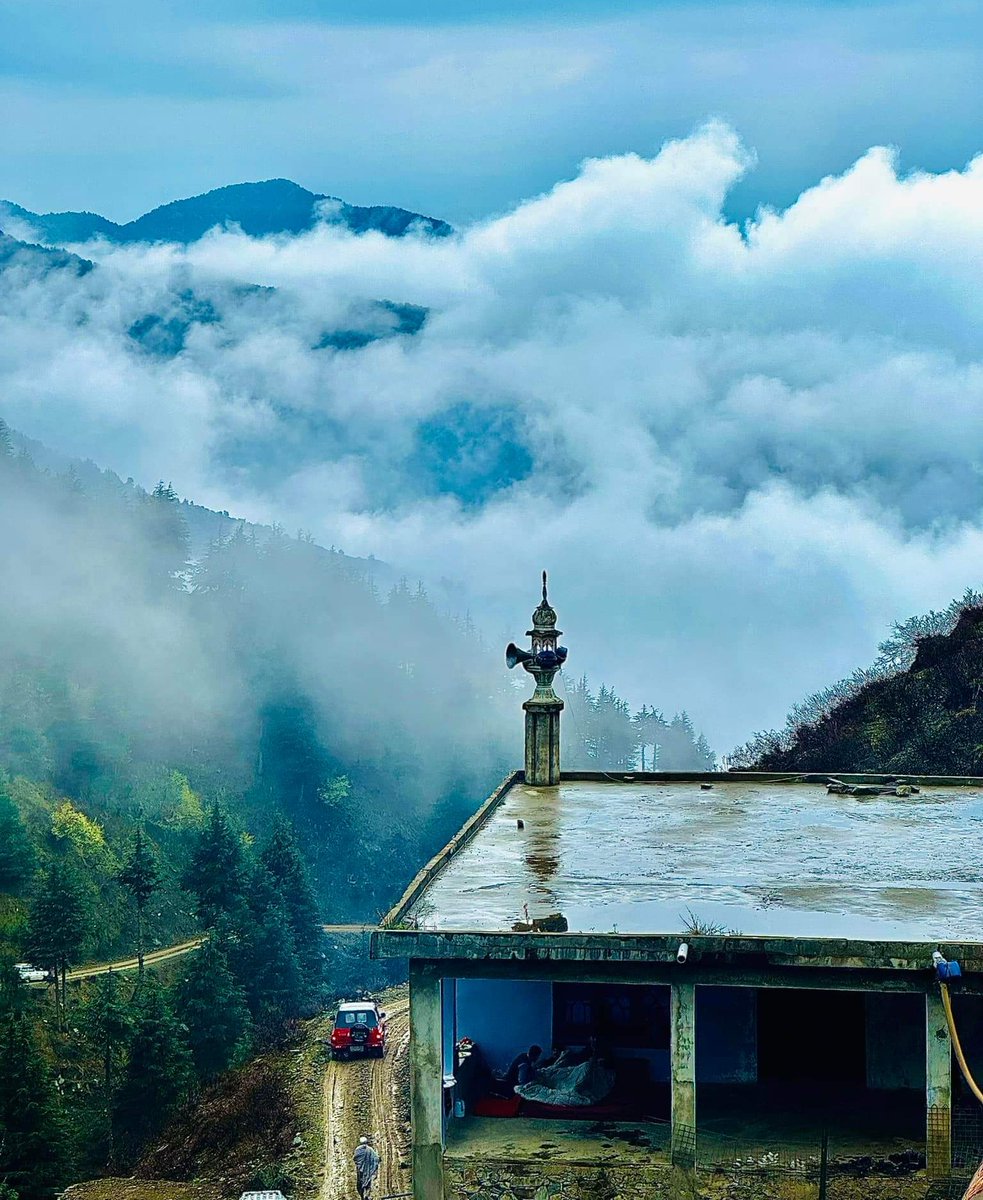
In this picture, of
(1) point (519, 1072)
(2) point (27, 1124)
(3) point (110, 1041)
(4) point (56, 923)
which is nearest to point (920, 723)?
(3) point (110, 1041)

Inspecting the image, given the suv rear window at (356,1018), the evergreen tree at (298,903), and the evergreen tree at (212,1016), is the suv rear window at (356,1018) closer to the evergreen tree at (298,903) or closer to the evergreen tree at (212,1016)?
the evergreen tree at (212,1016)

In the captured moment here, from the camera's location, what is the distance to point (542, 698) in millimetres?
27578

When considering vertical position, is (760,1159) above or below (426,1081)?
below

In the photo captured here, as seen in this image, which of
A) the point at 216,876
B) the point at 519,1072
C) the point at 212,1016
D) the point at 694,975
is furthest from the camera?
the point at 216,876

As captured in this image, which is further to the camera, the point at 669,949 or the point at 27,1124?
the point at 27,1124

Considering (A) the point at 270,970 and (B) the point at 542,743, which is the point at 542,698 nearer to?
(B) the point at 542,743

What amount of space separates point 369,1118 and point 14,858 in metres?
39.3

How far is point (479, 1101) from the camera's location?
16547 mm

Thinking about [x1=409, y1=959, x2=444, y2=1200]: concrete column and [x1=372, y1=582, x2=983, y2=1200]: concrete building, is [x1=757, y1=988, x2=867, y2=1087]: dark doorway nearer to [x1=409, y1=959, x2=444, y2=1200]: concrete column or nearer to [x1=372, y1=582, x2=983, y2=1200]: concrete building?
[x1=372, y1=582, x2=983, y2=1200]: concrete building

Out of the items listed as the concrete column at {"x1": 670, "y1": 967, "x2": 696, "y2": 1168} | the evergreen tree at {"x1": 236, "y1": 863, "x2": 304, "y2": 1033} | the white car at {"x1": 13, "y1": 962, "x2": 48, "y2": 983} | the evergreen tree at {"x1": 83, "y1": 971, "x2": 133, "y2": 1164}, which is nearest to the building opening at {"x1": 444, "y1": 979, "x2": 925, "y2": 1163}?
the concrete column at {"x1": 670, "y1": 967, "x2": 696, "y2": 1168}

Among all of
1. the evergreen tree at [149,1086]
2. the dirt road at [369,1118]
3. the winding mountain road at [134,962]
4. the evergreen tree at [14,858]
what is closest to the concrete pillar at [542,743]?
the dirt road at [369,1118]

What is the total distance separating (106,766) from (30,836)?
82.0 ft

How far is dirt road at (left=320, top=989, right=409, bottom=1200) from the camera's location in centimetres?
2883

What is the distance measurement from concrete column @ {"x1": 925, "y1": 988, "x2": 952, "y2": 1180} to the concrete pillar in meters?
14.2
